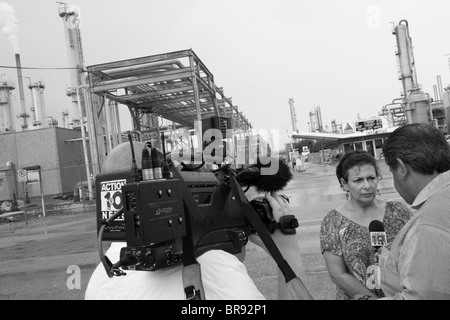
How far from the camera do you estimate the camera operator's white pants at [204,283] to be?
1213 mm

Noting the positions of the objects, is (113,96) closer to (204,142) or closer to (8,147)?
(204,142)

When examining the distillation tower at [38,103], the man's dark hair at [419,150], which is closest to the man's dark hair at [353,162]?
the man's dark hair at [419,150]

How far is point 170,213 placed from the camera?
3.94 ft

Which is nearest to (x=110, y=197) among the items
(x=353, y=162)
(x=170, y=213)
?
(x=170, y=213)

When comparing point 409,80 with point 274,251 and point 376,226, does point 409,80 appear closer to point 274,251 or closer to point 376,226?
point 376,226

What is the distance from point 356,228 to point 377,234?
17 cm

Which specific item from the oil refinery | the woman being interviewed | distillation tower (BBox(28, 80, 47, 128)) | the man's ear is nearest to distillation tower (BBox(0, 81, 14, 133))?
the oil refinery

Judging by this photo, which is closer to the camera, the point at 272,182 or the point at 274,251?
the point at 274,251

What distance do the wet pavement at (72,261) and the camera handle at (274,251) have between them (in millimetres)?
741

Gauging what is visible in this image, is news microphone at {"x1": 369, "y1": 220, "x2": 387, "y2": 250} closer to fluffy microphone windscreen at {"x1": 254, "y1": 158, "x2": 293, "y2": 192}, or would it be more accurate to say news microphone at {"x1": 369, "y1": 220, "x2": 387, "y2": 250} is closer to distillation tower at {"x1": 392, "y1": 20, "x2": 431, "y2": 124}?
fluffy microphone windscreen at {"x1": 254, "y1": 158, "x2": 293, "y2": 192}

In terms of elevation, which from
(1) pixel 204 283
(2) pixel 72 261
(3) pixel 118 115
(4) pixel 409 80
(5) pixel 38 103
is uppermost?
(5) pixel 38 103

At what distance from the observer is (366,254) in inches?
105
